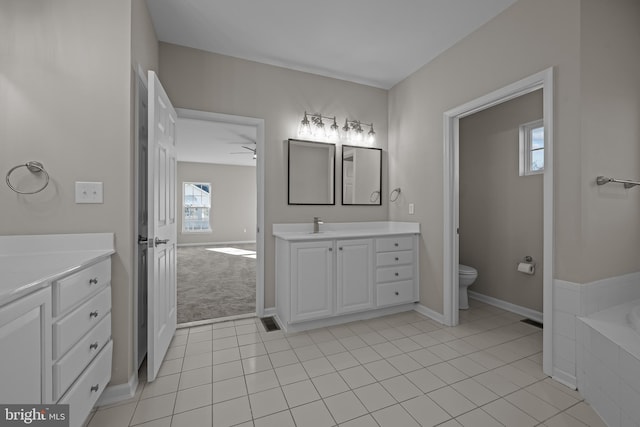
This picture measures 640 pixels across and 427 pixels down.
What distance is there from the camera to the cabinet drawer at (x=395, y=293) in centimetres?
280

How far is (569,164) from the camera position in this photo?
175 cm

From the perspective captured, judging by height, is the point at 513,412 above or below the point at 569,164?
below

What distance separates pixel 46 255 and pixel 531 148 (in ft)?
13.3

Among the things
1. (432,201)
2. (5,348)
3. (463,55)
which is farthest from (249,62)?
(5,348)

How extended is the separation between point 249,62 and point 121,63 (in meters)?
1.45

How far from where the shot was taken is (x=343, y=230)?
318 cm

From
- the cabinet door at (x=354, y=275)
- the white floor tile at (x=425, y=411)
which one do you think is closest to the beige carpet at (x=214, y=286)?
the cabinet door at (x=354, y=275)

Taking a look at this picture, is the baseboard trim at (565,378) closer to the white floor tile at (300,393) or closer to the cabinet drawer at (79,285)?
the white floor tile at (300,393)

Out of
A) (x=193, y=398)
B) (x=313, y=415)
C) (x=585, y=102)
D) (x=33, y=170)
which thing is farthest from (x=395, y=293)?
(x=33, y=170)

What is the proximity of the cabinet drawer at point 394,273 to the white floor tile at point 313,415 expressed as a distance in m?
1.43

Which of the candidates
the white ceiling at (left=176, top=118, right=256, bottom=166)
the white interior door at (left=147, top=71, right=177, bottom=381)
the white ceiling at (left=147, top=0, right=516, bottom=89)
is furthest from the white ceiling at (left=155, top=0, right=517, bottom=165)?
the white ceiling at (left=176, top=118, right=256, bottom=166)

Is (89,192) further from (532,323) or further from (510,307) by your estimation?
(510,307)

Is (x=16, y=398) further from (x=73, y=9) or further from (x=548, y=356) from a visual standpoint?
(x=548, y=356)

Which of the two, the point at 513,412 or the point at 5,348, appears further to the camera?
the point at 513,412
